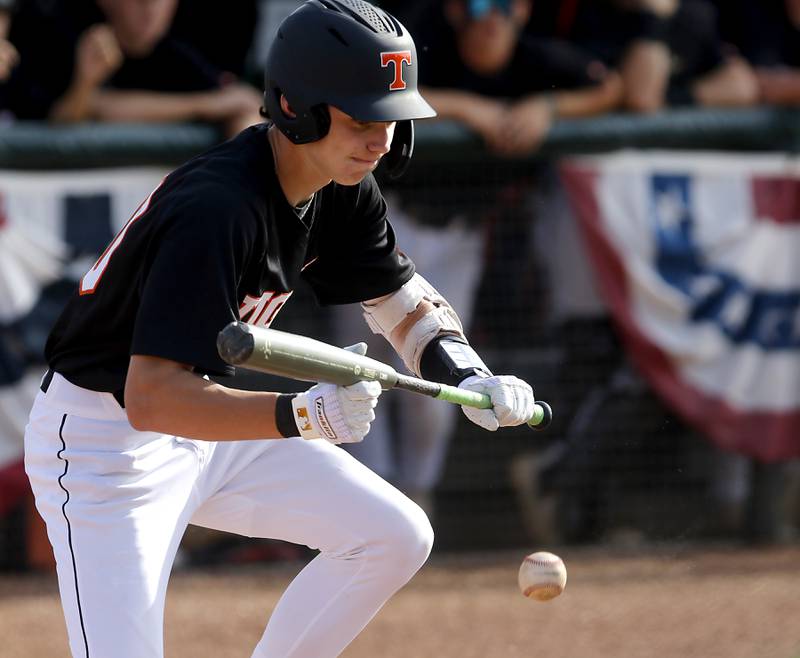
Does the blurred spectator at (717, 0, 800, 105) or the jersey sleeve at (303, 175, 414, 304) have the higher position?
the jersey sleeve at (303, 175, 414, 304)

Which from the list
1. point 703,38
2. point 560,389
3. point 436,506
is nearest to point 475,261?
point 560,389

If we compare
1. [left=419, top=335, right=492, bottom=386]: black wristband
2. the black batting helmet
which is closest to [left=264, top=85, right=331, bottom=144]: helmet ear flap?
the black batting helmet

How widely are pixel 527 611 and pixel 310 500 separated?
2.58 meters

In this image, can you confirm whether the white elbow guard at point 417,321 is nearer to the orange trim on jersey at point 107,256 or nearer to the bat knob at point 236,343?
the orange trim on jersey at point 107,256

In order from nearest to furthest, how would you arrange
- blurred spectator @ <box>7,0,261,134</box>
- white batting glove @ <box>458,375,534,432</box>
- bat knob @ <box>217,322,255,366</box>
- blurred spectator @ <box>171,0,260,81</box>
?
bat knob @ <box>217,322,255,366</box> → white batting glove @ <box>458,375,534,432</box> → blurred spectator @ <box>7,0,261,134</box> → blurred spectator @ <box>171,0,260,81</box>

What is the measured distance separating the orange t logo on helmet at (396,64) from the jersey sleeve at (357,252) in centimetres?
42

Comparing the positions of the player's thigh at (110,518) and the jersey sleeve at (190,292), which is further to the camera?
the player's thigh at (110,518)

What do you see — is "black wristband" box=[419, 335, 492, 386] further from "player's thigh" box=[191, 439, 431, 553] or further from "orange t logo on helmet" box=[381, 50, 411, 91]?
"orange t logo on helmet" box=[381, 50, 411, 91]

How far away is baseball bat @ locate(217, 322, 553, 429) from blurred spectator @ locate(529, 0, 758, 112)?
159 inches

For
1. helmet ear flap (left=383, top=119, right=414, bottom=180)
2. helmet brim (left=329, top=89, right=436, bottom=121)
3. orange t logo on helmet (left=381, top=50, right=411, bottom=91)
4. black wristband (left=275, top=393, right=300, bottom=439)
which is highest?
orange t logo on helmet (left=381, top=50, right=411, bottom=91)

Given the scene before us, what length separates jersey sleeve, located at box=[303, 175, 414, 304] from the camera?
338cm

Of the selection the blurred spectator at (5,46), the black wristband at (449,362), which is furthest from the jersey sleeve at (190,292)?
the blurred spectator at (5,46)

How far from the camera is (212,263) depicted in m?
2.74

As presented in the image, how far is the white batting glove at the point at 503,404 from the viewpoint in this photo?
123 inches
